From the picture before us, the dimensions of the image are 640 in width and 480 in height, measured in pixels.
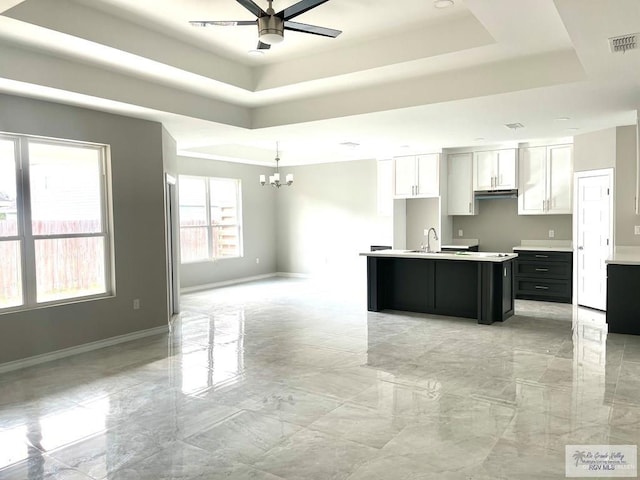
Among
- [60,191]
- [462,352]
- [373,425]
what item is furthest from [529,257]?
[60,191]

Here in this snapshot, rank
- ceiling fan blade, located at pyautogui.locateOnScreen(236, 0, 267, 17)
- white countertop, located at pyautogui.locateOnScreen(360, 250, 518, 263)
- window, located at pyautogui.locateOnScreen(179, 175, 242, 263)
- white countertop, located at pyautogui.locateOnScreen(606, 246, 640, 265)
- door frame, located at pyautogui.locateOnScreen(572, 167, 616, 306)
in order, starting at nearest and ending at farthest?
ceiling fan blade, located at pyautogui.locateOnScreen(236, 0, 267, 17) → white countertop, located at pyautogui.locateOnScreen(606, 246, 640, 265) → white countertop, located at pyautogui.locateOnScreen(360, 250, 518, 263) → door frame, located at pyautogui.locateOnScreen(572, 167, 616, 306) → window, located at pyautogui.locateOnScreen(179, 175, 242, 263)

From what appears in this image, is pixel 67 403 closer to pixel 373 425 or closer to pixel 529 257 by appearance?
pixel 373 425

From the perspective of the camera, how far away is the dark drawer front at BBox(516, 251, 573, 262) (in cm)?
737

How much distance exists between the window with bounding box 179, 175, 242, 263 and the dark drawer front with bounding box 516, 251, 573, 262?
570cm

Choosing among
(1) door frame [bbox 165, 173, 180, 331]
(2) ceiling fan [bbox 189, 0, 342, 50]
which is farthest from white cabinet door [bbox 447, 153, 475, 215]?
(2) ceiling fan [bbox 189, 0, 342, 50]

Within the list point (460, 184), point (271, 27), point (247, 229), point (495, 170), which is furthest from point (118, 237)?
point (495, 170)

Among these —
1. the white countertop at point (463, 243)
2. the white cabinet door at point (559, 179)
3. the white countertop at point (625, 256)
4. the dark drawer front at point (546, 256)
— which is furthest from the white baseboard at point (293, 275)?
the white countertop at point (625, 256)

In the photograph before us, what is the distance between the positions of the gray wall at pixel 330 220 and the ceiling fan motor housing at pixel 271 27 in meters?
6.56

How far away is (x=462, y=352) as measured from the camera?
4.84 metres

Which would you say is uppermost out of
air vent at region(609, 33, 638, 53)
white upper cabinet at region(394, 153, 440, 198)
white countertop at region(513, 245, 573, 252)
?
air vent at region(609, 33, 638, 53)

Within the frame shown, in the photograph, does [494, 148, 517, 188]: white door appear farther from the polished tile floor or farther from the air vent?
the air vent

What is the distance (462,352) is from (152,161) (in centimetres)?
418

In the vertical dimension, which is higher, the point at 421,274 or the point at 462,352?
the point at 421,274

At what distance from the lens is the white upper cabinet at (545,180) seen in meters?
7.56
